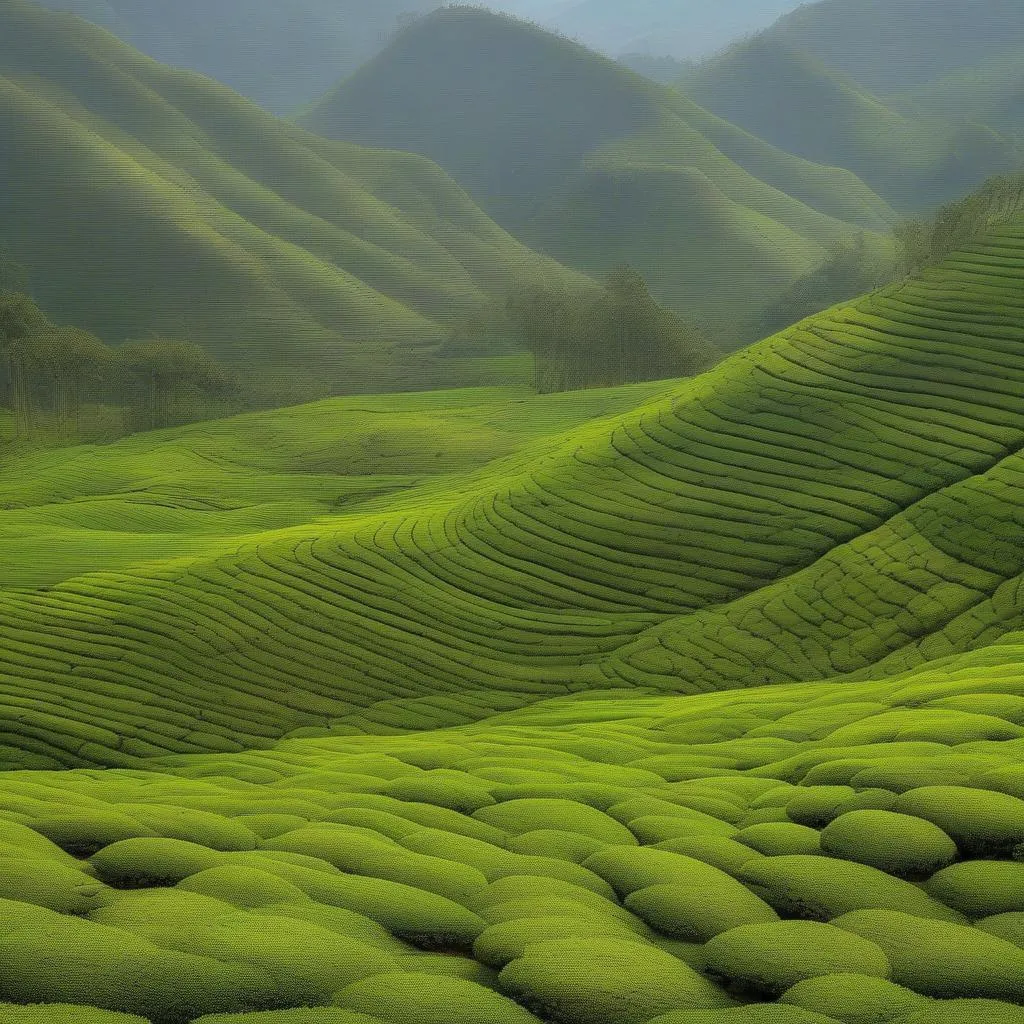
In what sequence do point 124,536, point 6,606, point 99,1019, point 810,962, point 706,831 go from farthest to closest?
point 124,536, point 6,606, point 706,831, point 810,962, point 99,1019

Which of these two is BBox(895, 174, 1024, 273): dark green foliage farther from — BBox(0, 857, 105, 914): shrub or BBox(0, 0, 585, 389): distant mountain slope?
BBox(0, 0, 585, 389): distant mountain slope

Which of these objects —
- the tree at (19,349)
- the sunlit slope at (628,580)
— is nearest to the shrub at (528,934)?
the sunlit slope at (628,580)

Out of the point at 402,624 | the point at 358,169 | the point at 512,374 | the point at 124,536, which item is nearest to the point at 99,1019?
the point at 402,624

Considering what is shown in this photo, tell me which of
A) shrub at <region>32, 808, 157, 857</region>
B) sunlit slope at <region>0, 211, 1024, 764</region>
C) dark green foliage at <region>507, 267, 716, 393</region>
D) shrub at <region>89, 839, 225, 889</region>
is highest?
dark green foliage at <region>507, 267, 716, 393</region>

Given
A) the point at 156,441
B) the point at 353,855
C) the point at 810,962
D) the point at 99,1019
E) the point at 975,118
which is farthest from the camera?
the point at 975,118

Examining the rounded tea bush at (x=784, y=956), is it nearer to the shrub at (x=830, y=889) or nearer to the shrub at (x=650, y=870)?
the shrub at (x=830, y=889)

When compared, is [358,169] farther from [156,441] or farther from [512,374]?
[156,441]

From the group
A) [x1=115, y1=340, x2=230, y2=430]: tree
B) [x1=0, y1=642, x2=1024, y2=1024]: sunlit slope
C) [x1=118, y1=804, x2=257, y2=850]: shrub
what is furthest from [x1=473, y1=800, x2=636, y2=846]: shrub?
[x1=115, y1=340, x2=230, y2=430]: tree

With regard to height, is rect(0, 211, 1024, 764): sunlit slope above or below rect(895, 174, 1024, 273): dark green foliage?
below
